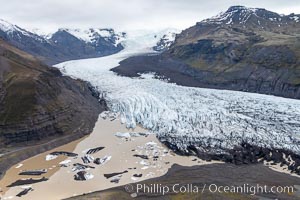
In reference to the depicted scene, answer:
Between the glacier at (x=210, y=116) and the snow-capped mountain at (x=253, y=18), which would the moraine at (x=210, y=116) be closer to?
the glacier at (x=210, y=116)

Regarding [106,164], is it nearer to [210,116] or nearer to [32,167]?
[32,167]

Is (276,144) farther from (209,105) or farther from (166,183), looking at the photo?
(209,105)

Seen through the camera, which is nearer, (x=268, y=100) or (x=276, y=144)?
(x=276, y=144)

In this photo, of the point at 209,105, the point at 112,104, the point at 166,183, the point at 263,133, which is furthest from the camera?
the point at 112,104

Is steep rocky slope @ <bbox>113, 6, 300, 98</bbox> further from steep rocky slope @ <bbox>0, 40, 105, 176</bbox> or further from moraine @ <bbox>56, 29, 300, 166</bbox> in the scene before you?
steep rocky slope @ <bbox>0, 40, 105, 176</bbox>

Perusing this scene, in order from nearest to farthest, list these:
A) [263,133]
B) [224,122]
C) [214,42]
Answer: [263,133] < [224,122] < [214,42]

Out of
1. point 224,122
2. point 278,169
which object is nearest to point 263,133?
point 224,122
